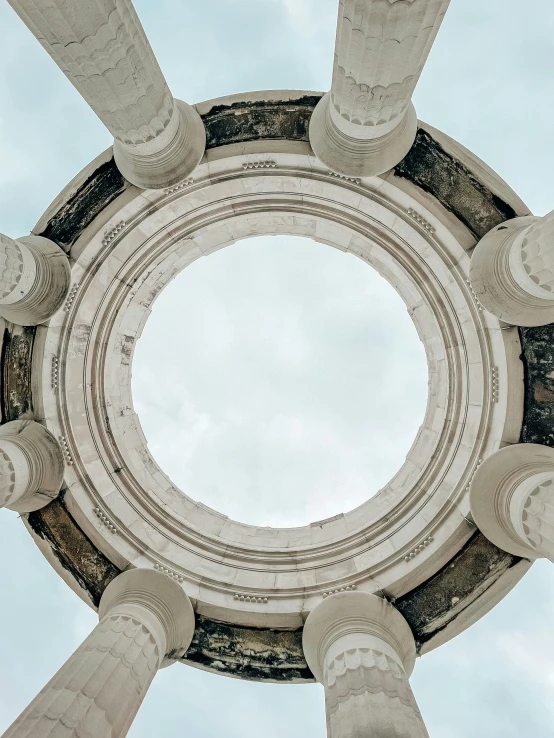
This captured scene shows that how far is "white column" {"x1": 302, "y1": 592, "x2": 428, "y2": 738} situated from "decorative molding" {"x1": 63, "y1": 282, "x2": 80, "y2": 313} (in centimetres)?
1237

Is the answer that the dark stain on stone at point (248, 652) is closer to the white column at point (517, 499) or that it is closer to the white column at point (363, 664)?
the white column at point (363, 664)

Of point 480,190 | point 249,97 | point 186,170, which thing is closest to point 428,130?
point 480,190

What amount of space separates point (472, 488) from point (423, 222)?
832 cm

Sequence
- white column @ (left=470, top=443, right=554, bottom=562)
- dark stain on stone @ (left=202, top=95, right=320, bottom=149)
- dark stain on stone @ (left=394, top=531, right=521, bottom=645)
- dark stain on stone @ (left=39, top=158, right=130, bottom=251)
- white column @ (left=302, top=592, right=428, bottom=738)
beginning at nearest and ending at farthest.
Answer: white column @ (left=302, top=592, right=428, bottom=738), white column @ (left=470, top=443, right=554, bottom=562), dark stain on stone @ (left=394, top=531, right=521, bottom=645), dark stain on stone @ (left=202, top=95, right=320, bottom=149), dark stain on stone @ (left=39, top=158, right=130, bottom=251)

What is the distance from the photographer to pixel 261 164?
1753 centimetres

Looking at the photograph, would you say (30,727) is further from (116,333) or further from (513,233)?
(513,233)

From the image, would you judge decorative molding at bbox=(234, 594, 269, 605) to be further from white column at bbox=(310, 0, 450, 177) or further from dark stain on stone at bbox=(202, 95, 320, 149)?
dark stain on stone at bbox=(202, 95, 320, 149)

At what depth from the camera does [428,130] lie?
628 inches

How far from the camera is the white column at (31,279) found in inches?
562

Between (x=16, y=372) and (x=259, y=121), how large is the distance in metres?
11.2

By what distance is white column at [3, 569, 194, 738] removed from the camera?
10.1 m

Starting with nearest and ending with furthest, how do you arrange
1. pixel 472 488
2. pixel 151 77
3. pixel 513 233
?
pixel 151 77, pixel 513 233, pixel 472 488

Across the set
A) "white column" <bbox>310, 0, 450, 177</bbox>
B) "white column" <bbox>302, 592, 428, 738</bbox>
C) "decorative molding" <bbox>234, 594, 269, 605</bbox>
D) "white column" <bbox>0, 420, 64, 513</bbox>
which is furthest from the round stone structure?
"white column" <bbox>310, 0, 450, 177</bbox>

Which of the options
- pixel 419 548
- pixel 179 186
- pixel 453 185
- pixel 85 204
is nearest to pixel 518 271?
pixel 453 185
